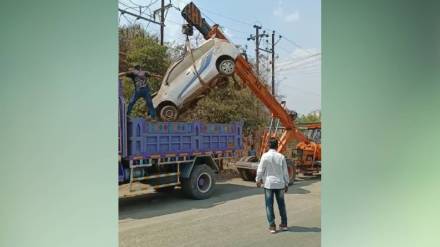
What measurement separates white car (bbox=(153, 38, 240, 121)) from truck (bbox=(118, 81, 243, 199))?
0.66 meters

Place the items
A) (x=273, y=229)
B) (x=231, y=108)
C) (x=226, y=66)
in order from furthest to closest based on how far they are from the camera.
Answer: (x=231, y=108), (x=226, y=66), (x=273, y=229)

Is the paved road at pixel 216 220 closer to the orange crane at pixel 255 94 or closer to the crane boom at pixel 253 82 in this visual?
the orange crane at pixel 255 94

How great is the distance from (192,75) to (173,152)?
158cm

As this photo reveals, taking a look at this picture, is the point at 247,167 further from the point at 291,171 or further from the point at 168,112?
the point at 168,112

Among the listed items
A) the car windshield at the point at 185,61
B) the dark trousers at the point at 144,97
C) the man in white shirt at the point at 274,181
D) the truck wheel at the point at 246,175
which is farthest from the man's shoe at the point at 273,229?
the truck wheel at the point at 246,175

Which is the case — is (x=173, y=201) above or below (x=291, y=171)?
below

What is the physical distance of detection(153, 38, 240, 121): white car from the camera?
23.3 ft

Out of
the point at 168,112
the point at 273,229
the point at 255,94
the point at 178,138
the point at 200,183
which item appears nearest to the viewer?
the point at 273,229

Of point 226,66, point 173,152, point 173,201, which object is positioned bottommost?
point 173,201

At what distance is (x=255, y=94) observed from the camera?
8445mm

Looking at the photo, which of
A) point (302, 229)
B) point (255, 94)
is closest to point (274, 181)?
point (302, 229)

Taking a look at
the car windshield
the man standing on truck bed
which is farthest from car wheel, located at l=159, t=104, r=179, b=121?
the man standing on truck bed

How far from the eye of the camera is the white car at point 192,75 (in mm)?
7094
